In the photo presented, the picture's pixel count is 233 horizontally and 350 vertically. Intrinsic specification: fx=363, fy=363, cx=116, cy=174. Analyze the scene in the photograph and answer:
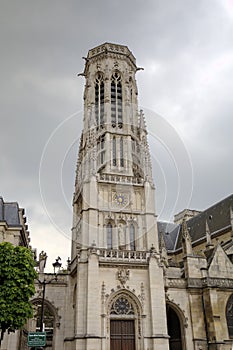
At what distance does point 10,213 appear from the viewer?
30703 millimetres

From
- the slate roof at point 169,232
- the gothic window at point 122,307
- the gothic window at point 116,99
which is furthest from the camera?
the slate roof at point 169,232

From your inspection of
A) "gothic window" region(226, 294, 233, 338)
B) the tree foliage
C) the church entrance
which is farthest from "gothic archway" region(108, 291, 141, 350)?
the tree foliage

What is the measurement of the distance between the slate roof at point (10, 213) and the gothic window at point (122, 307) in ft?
33.2

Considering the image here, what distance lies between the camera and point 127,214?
109 ft

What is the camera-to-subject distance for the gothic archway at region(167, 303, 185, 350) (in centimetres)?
3128

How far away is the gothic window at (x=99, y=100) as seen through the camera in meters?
40.3

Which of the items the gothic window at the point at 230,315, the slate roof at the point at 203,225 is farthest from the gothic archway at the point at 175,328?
the slate roof at the point at 203,225

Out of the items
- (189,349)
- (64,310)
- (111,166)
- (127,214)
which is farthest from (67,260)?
(189,349)

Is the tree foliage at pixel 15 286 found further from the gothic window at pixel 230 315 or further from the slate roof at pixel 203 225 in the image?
the slate roof at pixel 203 225

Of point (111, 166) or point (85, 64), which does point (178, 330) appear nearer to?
point (111, 166)

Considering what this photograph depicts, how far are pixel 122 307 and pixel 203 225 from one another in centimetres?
2214

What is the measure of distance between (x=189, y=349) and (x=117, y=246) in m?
→ 10.2

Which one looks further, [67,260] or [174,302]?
[67,260]

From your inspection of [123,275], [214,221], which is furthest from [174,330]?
[214,221]
